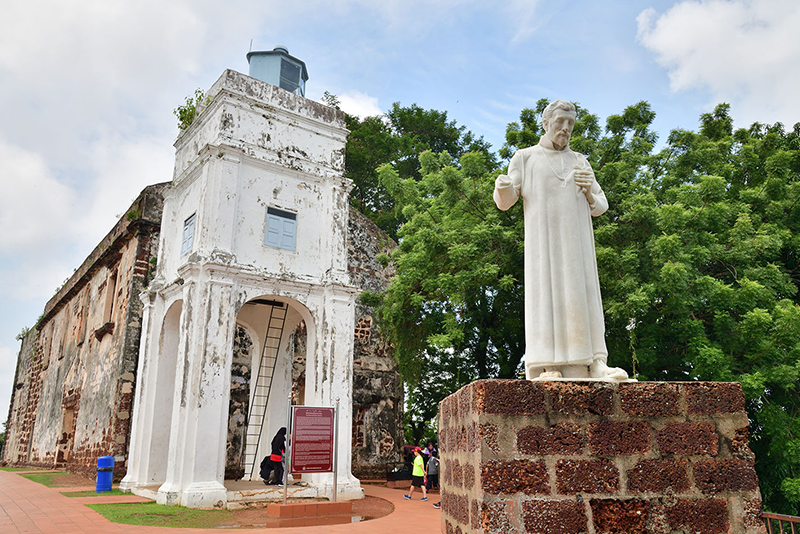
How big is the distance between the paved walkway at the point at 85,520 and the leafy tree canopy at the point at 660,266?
295 cm

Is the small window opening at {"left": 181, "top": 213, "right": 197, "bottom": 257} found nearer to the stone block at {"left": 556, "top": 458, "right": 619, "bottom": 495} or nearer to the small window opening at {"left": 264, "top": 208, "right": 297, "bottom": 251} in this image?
the small window opening at {"left": 264, "top": 208, "right": 297, "bottom": 251}

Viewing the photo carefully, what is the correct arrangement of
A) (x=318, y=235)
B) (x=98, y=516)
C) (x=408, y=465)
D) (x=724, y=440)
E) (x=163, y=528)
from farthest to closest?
(x=408, y=465) < (x=318, y=235) < (x=98, y=516) < (x=163, y=528) < (x=724, y=440)

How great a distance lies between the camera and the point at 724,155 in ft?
39.2

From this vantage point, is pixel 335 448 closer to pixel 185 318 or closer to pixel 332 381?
pixel 332 381

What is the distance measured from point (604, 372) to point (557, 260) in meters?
0.75

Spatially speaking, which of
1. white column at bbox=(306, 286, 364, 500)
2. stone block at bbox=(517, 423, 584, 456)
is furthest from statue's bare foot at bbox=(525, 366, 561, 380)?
white column at bbox=(306, 286, 364, 500)

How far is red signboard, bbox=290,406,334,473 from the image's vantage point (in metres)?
8.62

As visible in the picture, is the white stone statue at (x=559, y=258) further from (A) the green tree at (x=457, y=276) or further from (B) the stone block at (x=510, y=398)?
(A) the green tree at (x=457, y=276)

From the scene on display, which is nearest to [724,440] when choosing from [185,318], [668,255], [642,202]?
[668,255]

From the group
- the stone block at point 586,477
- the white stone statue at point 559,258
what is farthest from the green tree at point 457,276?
the stone block at point 586,477

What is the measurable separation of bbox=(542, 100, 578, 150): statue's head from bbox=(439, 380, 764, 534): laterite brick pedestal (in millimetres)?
1739

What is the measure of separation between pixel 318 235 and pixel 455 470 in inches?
327

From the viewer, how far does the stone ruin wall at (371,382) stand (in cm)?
1473

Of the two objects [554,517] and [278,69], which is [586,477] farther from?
[278,69]
